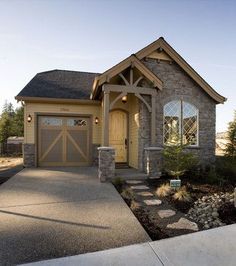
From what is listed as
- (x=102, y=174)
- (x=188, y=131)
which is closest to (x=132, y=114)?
(x=188, y=131)

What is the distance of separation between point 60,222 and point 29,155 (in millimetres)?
7314

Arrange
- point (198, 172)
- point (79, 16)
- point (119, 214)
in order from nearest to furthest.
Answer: point (119, 214) → point (79, 16) → point (198, 172)

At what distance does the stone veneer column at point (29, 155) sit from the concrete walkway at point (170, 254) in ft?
27.8

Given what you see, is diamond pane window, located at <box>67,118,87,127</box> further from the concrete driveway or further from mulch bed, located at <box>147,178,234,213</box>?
mulch bed, located at <box>147,178,234,213</box>

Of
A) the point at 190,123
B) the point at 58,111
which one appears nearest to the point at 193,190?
the point at 190,123

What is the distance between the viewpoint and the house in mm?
8539

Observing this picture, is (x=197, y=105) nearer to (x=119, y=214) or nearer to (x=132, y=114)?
(x=132, y=114)

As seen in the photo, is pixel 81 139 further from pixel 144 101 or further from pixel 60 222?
pixel 60 222

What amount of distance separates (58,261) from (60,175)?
590cm

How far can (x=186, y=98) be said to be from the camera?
384 inches

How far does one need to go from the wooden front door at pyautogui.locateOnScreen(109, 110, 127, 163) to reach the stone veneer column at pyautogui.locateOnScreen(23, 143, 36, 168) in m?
3.97

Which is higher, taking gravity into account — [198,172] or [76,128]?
[76,128]

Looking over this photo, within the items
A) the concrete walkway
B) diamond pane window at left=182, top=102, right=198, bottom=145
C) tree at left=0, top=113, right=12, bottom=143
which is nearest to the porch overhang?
diamond pane window at left=182, top=102, right=198, bottom=145

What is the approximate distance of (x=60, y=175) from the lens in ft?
27.2
